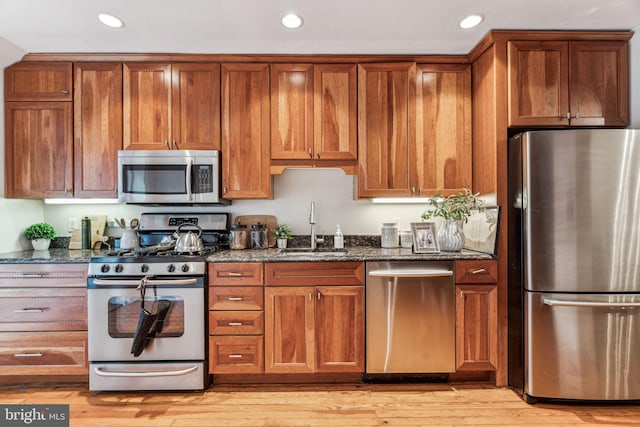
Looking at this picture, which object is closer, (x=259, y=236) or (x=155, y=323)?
(x=155, y=323)

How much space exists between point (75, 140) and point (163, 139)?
0.69 metres

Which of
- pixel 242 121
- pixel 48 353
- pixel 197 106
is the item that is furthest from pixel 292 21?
pixel 48 353

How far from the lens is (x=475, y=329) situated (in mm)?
2434

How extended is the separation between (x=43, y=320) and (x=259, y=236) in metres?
1.60

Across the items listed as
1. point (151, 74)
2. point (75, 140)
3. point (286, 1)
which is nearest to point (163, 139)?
point (151, 74)

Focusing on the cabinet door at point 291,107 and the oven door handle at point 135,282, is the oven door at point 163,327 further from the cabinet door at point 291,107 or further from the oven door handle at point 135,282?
the cabinet door at point 291,107

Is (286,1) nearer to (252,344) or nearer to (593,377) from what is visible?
(252,344)

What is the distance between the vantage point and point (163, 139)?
275cm

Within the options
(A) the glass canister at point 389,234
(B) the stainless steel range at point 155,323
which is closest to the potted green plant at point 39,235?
(B) the stainless steel range at point 155,323

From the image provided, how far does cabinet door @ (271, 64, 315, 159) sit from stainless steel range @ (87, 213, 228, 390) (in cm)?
116

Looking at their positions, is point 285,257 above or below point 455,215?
below

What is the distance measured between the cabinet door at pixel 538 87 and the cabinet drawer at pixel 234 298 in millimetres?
2236

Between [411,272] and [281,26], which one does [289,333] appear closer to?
[411,272]

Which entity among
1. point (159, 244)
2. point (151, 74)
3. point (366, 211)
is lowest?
point (159, 244)
